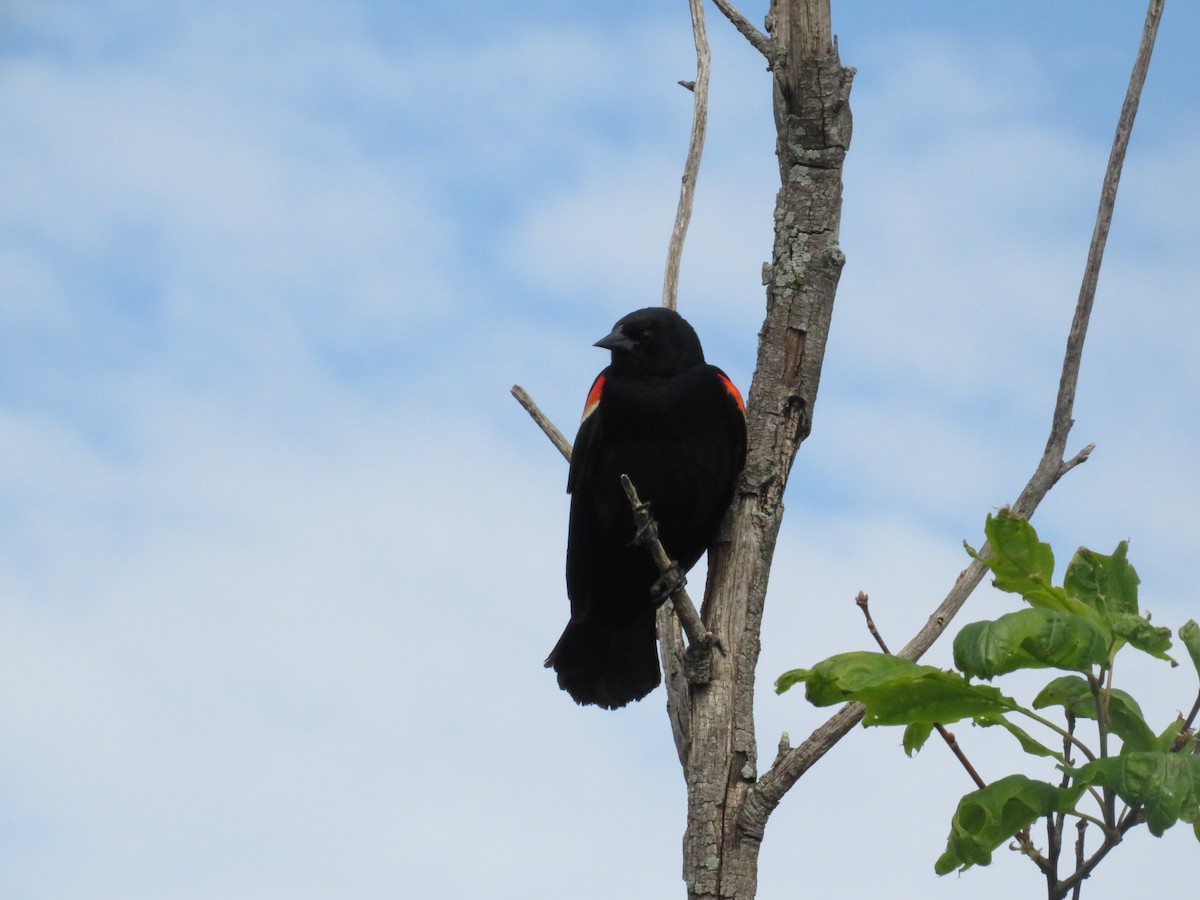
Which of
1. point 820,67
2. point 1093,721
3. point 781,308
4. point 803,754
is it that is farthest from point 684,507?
point 1093,721

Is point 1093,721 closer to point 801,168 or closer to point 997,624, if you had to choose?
point 997,624

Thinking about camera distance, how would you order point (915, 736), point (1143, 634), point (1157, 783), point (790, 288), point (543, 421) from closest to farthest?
1. point (1157, 783)
2. point (1143, 634)
3. point (915, 736)
4. point (790, 288)
5. point (543, 421)

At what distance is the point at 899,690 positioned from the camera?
2.30m

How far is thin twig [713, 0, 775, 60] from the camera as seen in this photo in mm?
4079

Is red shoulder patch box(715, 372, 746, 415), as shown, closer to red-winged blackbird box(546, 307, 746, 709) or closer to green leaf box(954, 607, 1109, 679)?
red-winged blackbird box(546, 307, 746, 709)

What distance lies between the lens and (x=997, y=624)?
7.00ft

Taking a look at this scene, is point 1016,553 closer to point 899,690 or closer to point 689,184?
point 899,690

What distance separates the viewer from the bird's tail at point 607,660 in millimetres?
4918

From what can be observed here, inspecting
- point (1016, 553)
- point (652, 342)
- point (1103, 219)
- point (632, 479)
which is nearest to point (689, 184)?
point (652, 342)

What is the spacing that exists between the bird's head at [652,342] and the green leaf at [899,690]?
2.56 m

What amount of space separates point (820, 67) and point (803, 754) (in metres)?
2.19

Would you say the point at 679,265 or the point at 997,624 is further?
the point at 679,265

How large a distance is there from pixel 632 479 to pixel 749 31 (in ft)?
5.62

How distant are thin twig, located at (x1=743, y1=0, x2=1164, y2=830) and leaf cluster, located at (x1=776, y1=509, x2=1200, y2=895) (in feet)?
2.87
